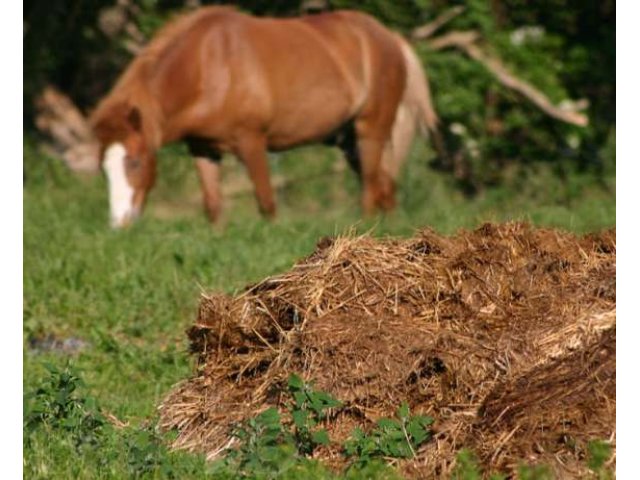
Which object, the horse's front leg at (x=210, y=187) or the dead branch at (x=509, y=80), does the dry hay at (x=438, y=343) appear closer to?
the horse's front leg at (x=210, y=187)

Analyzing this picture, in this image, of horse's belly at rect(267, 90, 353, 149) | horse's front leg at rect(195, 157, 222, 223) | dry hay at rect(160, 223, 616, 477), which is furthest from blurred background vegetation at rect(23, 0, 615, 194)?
dry hay at rect(160, 223, 616, 477)

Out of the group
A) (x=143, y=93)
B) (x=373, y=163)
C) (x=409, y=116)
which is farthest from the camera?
(x=409, y=116)

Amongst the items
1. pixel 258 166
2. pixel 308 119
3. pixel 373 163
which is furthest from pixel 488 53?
pixel 258 166

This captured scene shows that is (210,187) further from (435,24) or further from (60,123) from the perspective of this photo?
(60,123)

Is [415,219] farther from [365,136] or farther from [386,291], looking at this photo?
[386,291]

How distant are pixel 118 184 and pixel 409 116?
3723 mm

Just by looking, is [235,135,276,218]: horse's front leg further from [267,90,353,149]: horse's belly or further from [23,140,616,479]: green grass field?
[23,140,616,479]: green grass field

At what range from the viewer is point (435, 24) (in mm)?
18672

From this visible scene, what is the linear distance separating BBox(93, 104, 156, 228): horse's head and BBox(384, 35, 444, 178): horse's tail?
116 inches

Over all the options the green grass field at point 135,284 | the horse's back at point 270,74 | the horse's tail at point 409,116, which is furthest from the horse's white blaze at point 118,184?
the horse's tail at point 409,116

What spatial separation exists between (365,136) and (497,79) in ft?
11.1

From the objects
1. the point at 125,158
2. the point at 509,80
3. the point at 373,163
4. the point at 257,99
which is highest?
the point at 125,158

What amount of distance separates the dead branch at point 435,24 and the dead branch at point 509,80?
0.60ft

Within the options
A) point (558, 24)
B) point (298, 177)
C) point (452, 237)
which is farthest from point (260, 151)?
point (452, 237)
